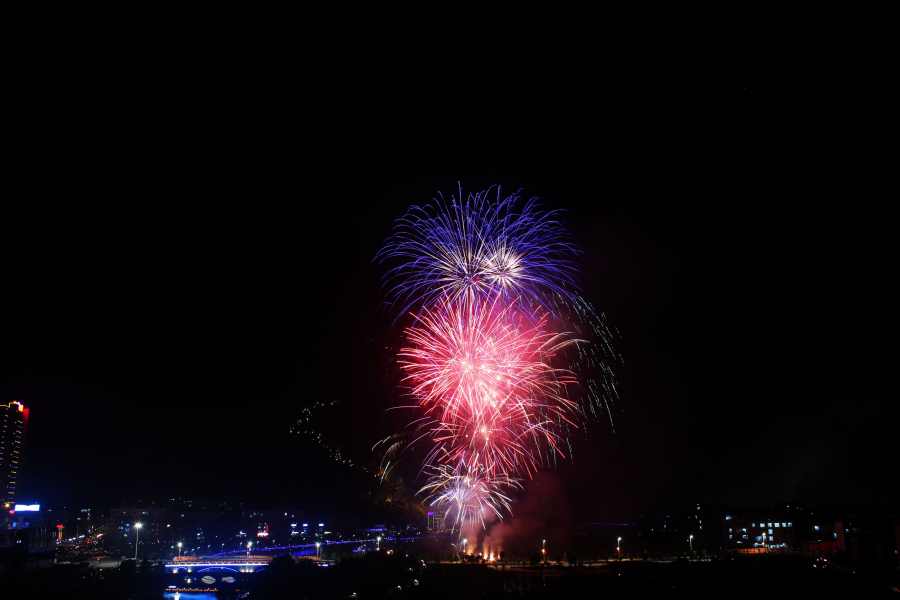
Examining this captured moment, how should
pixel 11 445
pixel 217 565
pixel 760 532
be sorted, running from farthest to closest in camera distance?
1. pixel 11 445
2. pixel 760 532
3. pixel 217 565

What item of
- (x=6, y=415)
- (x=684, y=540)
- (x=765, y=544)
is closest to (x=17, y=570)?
(x=684, y=540)

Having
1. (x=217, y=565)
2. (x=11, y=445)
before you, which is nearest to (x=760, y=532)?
(x=217, y=565)

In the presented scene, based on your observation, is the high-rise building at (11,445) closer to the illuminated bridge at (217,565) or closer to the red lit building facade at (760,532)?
the illuminated bridge at (217,565)

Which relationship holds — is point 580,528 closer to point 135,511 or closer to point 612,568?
point 612,568

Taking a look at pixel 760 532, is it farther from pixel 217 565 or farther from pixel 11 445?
pixel 11 445

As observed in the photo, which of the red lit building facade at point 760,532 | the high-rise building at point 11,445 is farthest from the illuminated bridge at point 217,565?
the high-rise building at point 11,445

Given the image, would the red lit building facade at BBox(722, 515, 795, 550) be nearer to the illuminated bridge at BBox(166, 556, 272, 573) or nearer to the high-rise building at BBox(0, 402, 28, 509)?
the illuminated bridge at BBox(166, 556, 272, 573)

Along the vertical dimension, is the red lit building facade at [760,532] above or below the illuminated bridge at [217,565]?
below

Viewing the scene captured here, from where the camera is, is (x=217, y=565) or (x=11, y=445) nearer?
(x=217, y=565)

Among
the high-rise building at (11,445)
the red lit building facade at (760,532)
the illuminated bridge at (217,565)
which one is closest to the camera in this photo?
the illuminated bridge at (217,565)
